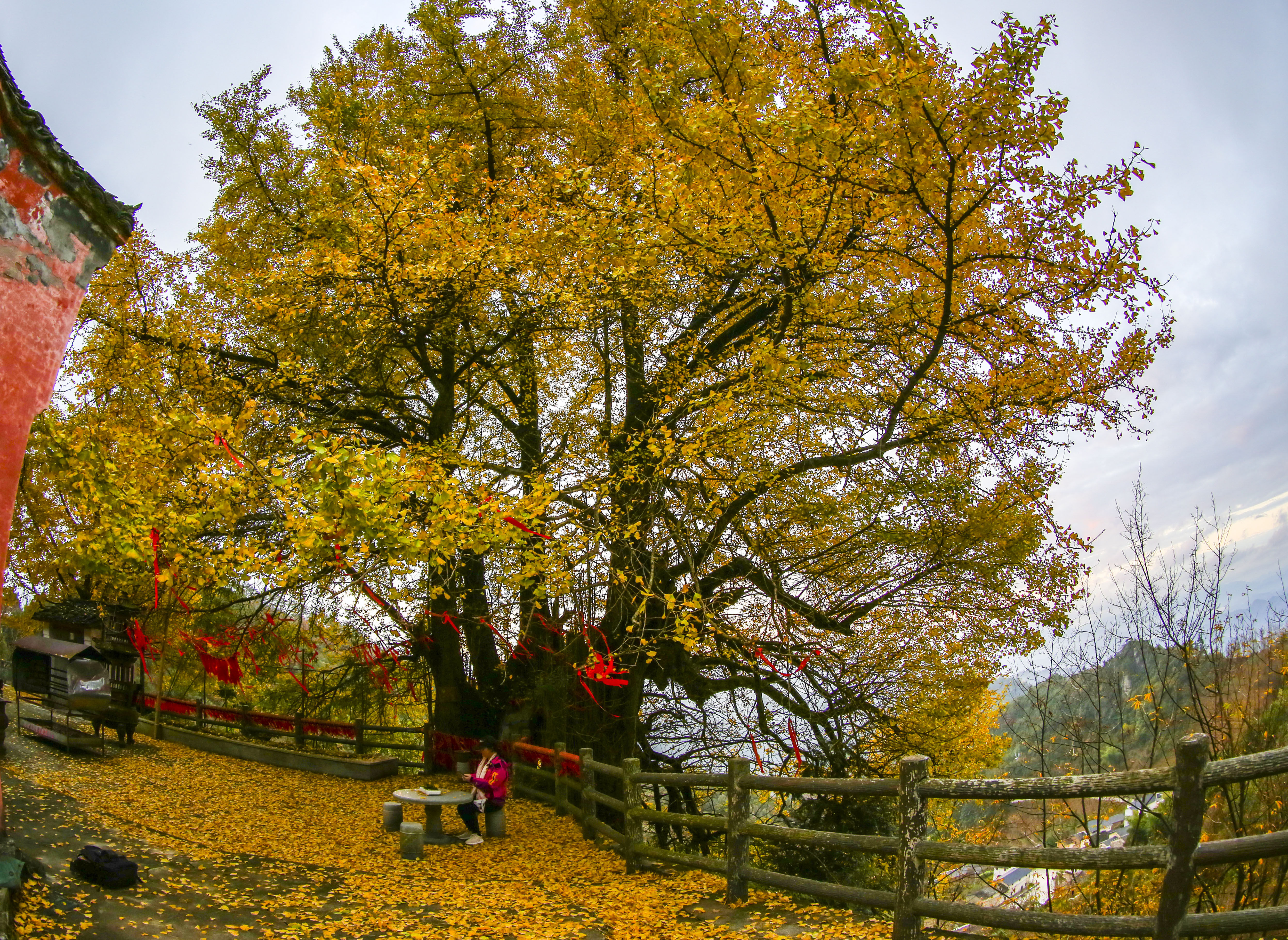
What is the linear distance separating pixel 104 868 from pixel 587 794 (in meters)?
4.44

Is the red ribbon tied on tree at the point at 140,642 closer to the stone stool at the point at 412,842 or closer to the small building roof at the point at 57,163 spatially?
the stone stool at the point at 412,842

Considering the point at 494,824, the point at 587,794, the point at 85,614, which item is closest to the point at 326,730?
the point at 85,614

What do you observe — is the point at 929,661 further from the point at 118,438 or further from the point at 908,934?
the point at 118,438

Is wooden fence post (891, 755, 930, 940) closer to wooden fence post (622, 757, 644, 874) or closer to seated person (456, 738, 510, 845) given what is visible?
wooden fence post (622, 757, 644, 874)

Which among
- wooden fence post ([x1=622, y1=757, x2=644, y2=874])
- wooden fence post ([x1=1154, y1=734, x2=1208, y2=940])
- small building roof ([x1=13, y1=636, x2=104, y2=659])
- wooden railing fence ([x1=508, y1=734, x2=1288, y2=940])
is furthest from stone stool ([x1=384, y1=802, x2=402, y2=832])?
wooden fence post ([x1=1154, y1=734, x2=1208, y2=940])

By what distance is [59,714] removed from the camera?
1727cm

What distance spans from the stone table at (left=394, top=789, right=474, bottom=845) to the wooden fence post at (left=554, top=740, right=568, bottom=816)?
134 cm

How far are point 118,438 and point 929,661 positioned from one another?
10096 mm

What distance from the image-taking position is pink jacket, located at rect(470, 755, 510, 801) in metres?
9.62

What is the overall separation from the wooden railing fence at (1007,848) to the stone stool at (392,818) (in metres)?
3.62

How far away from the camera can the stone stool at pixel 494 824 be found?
970 cm

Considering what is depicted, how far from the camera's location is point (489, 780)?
964 cm

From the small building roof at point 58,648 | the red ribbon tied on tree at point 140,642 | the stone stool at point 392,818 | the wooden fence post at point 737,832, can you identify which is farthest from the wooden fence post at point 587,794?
the small building roof at point 58,648

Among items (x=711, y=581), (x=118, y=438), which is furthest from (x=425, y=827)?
(x=118, y=438)
